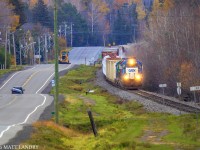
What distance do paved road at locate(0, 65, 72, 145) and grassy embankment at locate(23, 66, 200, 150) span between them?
4.11 feet

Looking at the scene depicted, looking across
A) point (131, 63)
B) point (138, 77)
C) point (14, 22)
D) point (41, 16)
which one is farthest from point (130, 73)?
point (41, 16)

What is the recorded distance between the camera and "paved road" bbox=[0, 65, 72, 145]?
29453 mm

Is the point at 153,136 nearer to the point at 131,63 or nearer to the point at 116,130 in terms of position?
the point at 116,130

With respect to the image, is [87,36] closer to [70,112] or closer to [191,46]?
[191,46]

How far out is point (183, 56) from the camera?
6462 centimetres

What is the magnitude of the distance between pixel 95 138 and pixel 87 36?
158607 mm

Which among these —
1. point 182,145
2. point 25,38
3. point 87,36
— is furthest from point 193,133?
point 87,36

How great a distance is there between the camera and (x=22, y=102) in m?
48.5

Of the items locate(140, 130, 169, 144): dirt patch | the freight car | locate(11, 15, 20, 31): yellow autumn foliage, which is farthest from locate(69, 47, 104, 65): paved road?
locate(140, 130, 169, 144): dirt patch

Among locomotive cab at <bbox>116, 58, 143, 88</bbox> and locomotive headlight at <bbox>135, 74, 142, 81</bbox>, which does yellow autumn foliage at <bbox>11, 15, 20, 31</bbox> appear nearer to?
locomotive cab at <bbox>116, 58, 143, 88</bbox>

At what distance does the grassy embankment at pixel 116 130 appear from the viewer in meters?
24.0

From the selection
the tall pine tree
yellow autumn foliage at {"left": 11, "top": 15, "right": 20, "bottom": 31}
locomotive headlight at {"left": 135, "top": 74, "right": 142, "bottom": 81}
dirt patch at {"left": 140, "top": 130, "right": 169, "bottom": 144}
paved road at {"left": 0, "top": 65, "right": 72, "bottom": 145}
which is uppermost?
the tall pine tree

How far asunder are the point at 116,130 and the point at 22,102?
1919 centimetres

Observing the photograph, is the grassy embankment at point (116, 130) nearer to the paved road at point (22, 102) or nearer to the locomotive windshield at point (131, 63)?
the paved road at point (22, 102)
